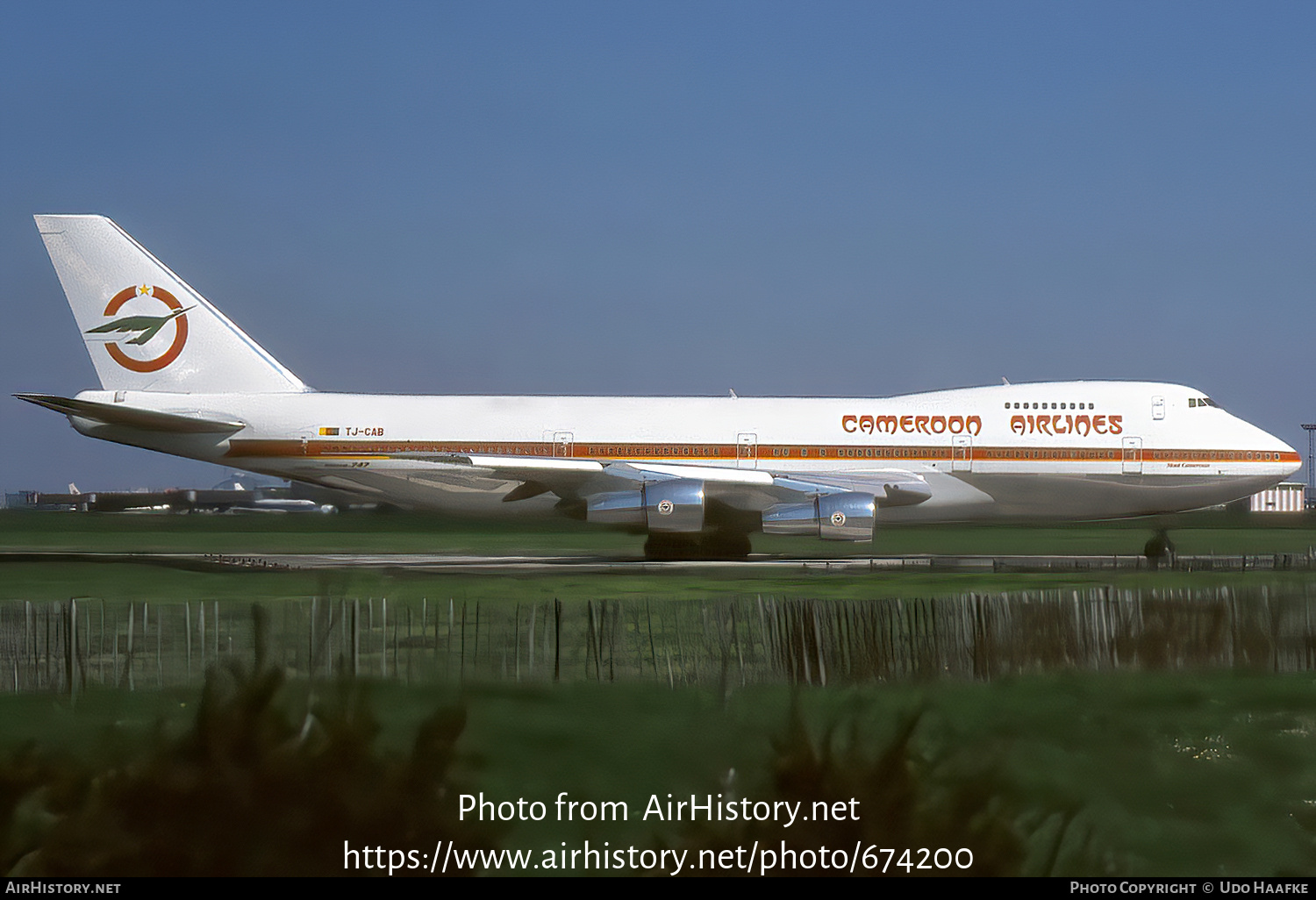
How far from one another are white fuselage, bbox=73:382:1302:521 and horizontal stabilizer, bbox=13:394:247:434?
0.27 m

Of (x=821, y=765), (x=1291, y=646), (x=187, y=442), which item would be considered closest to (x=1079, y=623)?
(x=1291, y=646)

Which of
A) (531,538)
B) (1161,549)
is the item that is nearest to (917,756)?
(1161,549)

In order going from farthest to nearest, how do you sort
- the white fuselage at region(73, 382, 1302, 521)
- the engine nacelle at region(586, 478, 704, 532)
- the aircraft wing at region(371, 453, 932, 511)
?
1. the white fuselage at region(73, 382, 1302, 521)
2. the aircraft wing at region(371, 453, 932, 511)
3. the engine nacelle at region(586, 478, 704, 532)

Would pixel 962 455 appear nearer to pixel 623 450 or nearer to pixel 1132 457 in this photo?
pixel 1132 457

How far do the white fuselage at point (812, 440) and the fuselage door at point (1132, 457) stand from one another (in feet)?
0.11

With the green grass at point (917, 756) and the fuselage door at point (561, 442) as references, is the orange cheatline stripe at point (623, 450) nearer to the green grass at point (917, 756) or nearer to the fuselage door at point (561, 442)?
the fuselage door at point (561, 442)

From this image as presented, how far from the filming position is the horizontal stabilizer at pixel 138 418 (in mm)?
32594

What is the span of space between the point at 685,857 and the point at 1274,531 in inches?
2606

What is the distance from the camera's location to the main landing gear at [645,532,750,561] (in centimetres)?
3497

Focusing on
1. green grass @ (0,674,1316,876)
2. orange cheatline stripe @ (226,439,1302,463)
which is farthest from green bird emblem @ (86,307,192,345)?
green grass @ (0,674,1316,876)

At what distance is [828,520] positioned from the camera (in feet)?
100

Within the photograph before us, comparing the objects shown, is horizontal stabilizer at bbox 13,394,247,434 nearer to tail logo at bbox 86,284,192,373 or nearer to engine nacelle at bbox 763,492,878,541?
tail logo at bbox 86,284,192,373

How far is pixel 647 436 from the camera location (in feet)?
112

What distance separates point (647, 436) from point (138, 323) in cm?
1455
